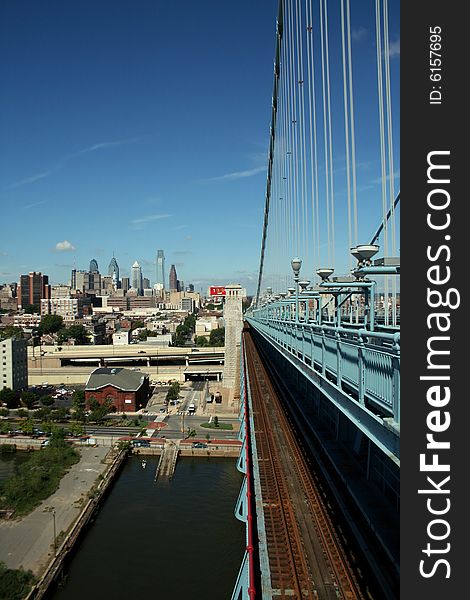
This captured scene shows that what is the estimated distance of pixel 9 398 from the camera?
26641mm

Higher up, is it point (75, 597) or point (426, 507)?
point (426, 507)

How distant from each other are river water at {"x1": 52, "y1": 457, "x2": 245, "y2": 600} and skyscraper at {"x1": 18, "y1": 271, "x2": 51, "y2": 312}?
91.7 metres

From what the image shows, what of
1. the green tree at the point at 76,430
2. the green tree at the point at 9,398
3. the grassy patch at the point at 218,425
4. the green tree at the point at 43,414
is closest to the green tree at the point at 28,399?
the green tree at the point at 9,398

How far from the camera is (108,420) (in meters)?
23.2

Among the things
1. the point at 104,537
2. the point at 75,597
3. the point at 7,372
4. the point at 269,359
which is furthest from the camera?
the point at 7,372

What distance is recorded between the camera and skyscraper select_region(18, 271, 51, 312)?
100375 millimetres

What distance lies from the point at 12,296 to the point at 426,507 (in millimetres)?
124812

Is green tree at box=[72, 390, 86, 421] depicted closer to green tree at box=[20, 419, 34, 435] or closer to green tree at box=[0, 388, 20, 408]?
green tree at box=[20, 419, 34, 435]

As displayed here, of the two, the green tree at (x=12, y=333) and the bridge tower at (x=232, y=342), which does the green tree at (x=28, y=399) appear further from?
the green tree at (x=12, y=333)

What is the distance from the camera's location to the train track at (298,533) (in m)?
3.22

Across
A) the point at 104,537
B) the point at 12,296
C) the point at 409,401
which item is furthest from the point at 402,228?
the point at 12,296

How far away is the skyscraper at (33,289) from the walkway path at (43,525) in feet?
299

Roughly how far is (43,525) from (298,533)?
10.3 m

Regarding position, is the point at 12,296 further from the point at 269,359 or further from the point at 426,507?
the point at 426,507
